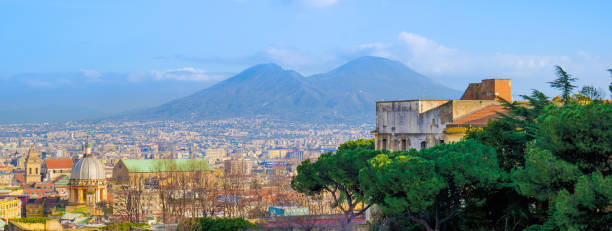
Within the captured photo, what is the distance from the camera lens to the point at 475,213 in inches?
723

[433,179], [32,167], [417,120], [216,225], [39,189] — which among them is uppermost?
[417,120]

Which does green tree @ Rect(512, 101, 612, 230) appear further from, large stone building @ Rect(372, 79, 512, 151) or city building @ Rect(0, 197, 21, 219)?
city building @ Rect(0, 197, 21, 219)

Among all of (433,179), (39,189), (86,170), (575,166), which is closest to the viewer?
(575,166)

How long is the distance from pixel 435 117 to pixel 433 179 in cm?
898

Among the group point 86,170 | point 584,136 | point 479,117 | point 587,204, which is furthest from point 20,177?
point 587,204

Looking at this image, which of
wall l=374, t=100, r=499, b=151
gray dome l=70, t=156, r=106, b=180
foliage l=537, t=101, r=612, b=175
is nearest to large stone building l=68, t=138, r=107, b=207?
gray dome l=70, t=156, r=106, b=180

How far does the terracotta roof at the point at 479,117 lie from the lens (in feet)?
78.0

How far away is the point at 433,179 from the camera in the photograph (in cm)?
1688

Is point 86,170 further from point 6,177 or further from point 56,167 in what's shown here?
point 6,177

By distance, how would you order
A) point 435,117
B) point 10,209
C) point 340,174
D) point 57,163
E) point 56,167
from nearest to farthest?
point 340,174 < point 435,117 < point 10,209 < point 56,167 < point 57,163

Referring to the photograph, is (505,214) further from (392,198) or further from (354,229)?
(354,229)

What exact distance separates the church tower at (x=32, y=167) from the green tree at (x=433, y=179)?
145 meters

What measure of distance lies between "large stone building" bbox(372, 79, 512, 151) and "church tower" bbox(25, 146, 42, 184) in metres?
136

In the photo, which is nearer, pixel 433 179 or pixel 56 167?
pixel 433 179
